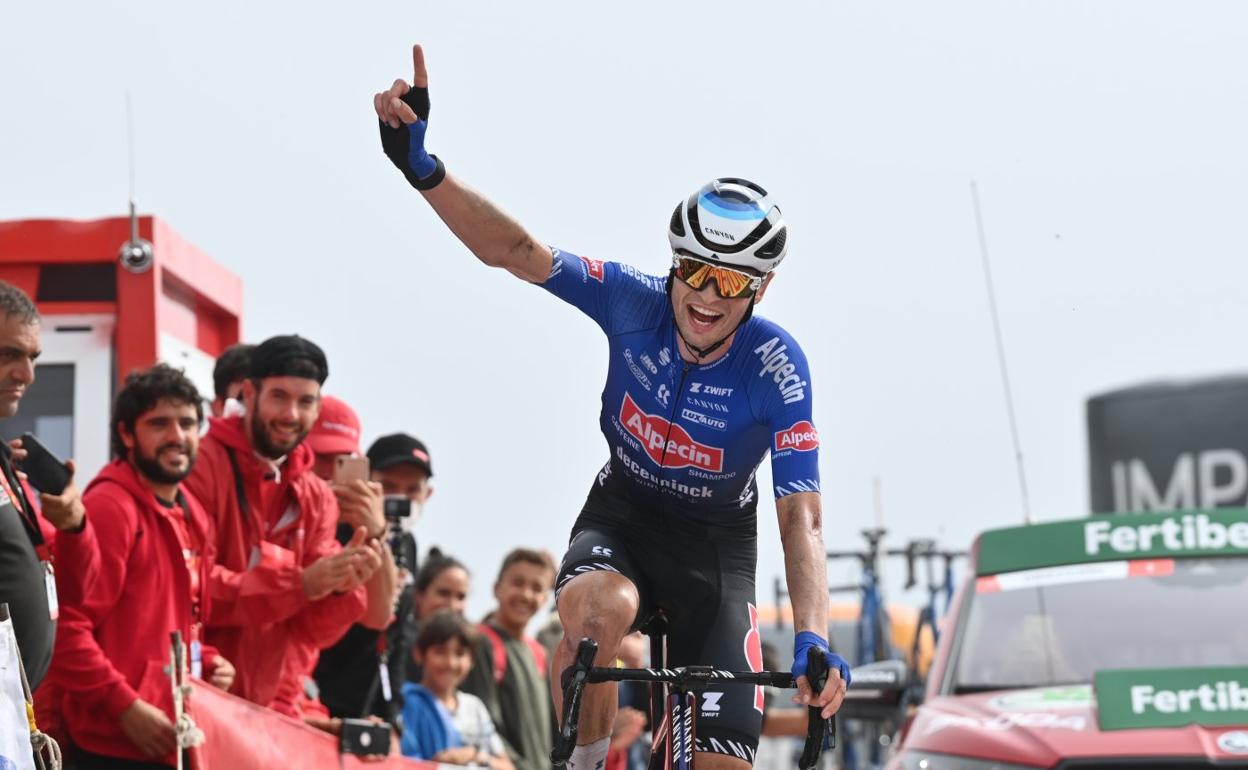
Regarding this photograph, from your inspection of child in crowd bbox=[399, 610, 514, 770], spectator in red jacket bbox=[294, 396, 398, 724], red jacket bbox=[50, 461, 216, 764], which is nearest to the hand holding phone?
red jacket bbox=[50, 461, 216, 764]

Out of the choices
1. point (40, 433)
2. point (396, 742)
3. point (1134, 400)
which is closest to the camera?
point (396, 742)

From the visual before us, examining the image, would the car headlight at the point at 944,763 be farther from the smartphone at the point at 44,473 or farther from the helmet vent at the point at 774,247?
the smartphone at the point at 44,473

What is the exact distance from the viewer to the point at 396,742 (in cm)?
870

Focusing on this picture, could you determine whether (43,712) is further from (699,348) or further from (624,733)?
(624,733)

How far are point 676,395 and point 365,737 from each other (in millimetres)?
2277

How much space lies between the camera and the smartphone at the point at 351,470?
8.47 meters

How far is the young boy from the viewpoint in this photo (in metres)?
10.4

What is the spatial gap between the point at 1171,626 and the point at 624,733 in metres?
2.88

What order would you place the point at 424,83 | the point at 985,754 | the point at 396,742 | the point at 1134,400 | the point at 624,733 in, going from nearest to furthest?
the point at 424,83, the point at 985,754, the point at 396,742, the point at 624,733, the point at 1134,400

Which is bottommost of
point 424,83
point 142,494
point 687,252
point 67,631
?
point 67,631

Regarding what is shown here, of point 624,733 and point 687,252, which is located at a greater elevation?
point 687,252

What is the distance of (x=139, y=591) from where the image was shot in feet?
23.5

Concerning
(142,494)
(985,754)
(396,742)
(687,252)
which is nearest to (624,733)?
(396,742)

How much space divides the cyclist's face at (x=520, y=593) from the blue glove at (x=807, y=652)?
505 centimetres
